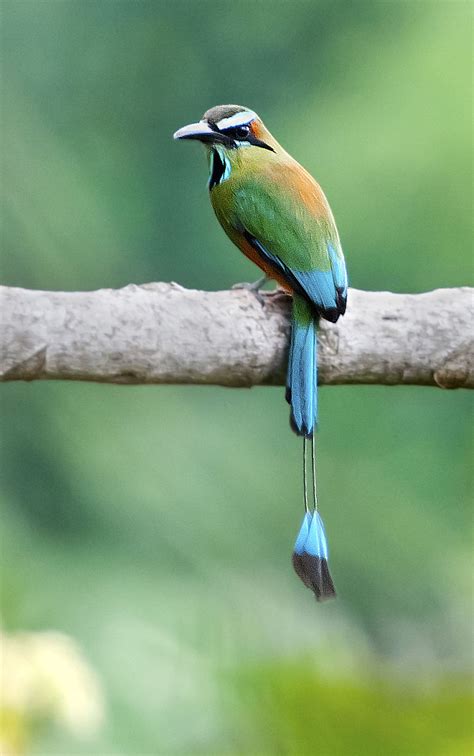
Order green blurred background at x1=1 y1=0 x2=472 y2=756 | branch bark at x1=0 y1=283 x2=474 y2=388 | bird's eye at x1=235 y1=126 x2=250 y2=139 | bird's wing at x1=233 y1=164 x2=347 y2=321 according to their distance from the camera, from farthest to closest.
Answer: green blurred background at x1=1 y1=0 x2=472 y2=756
bird's eye at x1=235 y1=126 x2=250 y2=139
bird's wing at x1=233 y1=164 x2=347 y2=321
branch bark at x1=0 y1=283 x2=474 y2=388

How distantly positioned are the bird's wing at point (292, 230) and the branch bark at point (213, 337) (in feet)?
0.30

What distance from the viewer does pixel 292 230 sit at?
6.42ft

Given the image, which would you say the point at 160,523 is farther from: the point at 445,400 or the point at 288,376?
the point at 288,376

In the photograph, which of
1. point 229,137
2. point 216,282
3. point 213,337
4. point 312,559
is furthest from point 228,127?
point 216,282

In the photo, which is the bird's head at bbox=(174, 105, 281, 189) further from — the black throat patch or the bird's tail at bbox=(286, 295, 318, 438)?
the bird's tail at bbox=(286, 295, 318, 438)

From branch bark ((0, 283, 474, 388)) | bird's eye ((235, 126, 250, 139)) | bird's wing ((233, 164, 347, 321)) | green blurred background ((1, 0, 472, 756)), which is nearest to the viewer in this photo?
branch bark ((0, 283, 474, 388))

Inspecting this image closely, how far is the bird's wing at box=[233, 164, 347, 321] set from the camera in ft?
6.30

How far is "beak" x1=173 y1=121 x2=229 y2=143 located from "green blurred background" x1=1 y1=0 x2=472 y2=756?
5.92 feet

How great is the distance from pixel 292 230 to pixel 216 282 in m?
2.28

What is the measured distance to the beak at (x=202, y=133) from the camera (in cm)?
197

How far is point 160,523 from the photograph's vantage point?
3.90m

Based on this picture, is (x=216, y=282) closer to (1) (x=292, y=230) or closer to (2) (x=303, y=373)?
(1) (x=292, y=230)

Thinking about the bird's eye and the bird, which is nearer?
the bird

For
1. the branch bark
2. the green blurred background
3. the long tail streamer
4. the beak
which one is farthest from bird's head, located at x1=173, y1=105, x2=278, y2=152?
the green blurred background
